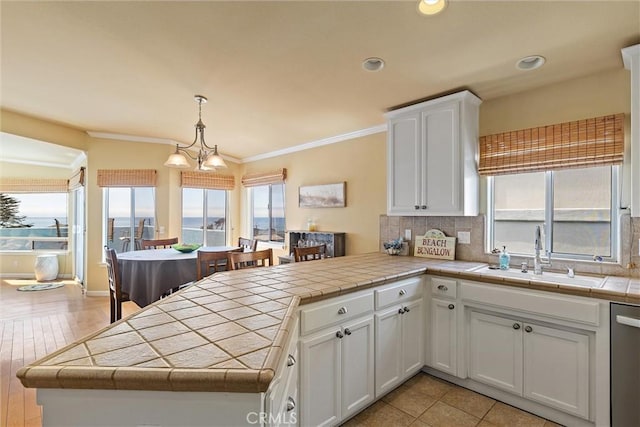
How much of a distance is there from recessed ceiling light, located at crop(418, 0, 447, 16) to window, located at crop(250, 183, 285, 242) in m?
3.68

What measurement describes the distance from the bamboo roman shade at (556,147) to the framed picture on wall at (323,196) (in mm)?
1756

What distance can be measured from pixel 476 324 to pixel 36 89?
459 centimetres

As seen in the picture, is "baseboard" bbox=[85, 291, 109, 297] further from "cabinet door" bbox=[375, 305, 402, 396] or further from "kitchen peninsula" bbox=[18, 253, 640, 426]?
"cabinet door" bbox=[375, 305, 402, 396]

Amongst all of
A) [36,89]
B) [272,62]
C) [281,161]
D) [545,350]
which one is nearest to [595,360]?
[545,350]

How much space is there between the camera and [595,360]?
1782 millimetres

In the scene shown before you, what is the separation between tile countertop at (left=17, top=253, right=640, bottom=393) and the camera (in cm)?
78

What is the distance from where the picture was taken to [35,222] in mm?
6402

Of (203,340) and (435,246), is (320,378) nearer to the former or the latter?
(203,340)

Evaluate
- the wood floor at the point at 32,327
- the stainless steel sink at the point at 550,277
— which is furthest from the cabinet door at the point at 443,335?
the wood floor at the point at 32,327

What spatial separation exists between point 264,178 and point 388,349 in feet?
12.5

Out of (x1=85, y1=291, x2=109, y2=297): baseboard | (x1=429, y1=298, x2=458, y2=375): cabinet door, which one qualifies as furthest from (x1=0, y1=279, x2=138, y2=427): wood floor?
(x1=429, y1=298, x2=458, y2=375): cabinet door

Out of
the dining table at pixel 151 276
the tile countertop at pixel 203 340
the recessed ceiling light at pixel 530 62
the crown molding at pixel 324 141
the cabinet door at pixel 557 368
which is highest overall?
the recessed ceiling light at pixel 530 62

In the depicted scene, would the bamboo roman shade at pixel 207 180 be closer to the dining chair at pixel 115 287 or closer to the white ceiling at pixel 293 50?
the white ceiling at pixel 293 50

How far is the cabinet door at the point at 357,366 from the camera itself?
1823mm
